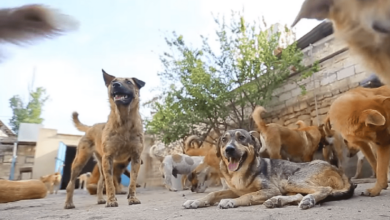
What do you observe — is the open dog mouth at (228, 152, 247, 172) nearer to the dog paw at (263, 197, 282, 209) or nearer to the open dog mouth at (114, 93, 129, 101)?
the dog paw at (263, 197, 282, 209)

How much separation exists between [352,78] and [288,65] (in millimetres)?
1631

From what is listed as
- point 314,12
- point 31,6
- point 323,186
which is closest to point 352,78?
point 323,186

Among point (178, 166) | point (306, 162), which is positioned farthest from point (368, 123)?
point (178, 166)

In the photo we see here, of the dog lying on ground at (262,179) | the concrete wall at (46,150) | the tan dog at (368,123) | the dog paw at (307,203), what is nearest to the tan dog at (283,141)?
the tan dog at (368,123)

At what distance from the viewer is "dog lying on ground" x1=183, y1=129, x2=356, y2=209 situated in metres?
3.20

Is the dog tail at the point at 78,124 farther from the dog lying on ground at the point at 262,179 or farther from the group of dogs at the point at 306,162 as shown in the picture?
the dog lying on ground at the point at 262,179

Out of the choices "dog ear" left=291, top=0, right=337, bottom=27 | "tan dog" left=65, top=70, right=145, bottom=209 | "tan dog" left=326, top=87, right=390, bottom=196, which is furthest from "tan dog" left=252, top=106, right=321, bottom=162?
"dog ear" left=291, top=0, right=337, bottom=27

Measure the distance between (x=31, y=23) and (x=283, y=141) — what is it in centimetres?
589

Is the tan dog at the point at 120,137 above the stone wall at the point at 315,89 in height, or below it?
below

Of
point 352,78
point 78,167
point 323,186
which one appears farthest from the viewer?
point 352,78

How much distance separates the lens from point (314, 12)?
123 cm

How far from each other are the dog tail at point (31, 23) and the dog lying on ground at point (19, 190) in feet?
16.8

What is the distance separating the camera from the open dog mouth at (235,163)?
349cm

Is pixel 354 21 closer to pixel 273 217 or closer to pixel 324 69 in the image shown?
pixel 273 217
